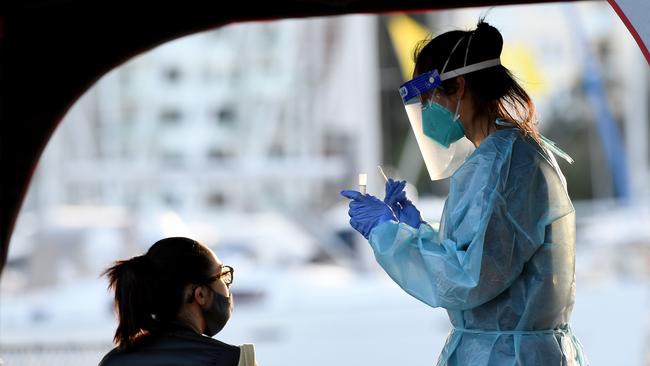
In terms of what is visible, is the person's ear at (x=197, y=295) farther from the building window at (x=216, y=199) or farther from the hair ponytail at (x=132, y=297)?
the building window at (x=216, y=199)

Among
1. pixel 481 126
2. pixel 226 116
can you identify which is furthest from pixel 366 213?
pixel 226 116

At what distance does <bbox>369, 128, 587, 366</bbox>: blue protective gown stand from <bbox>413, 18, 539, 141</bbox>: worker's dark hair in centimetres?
8

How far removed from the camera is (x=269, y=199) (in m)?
13.8

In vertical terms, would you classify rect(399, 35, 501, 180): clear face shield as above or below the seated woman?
above

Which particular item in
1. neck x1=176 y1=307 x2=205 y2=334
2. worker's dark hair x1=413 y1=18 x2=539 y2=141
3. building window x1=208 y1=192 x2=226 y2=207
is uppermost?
building window x1=208 y1=192 x2=226 y2=207

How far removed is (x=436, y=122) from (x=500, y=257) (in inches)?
17.1

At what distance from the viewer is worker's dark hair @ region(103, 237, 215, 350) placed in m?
2.36

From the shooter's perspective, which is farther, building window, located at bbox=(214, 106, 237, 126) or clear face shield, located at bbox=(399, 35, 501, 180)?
building window, located at bbox=(214, 106, 237, 126)

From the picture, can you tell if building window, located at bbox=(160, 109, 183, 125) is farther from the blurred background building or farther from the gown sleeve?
the gown sleeve

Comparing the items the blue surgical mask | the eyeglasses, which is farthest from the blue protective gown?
the eyeglasses

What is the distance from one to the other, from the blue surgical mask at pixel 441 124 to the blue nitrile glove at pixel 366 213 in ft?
0.79

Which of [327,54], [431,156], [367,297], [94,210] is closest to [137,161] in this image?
[94,210]

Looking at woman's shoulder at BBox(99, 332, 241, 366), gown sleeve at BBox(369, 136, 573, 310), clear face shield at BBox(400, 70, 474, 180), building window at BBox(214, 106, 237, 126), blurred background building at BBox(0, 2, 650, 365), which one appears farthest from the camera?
building window at BBox(214, 106, 237, 126)

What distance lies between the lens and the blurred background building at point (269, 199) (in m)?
11.6
